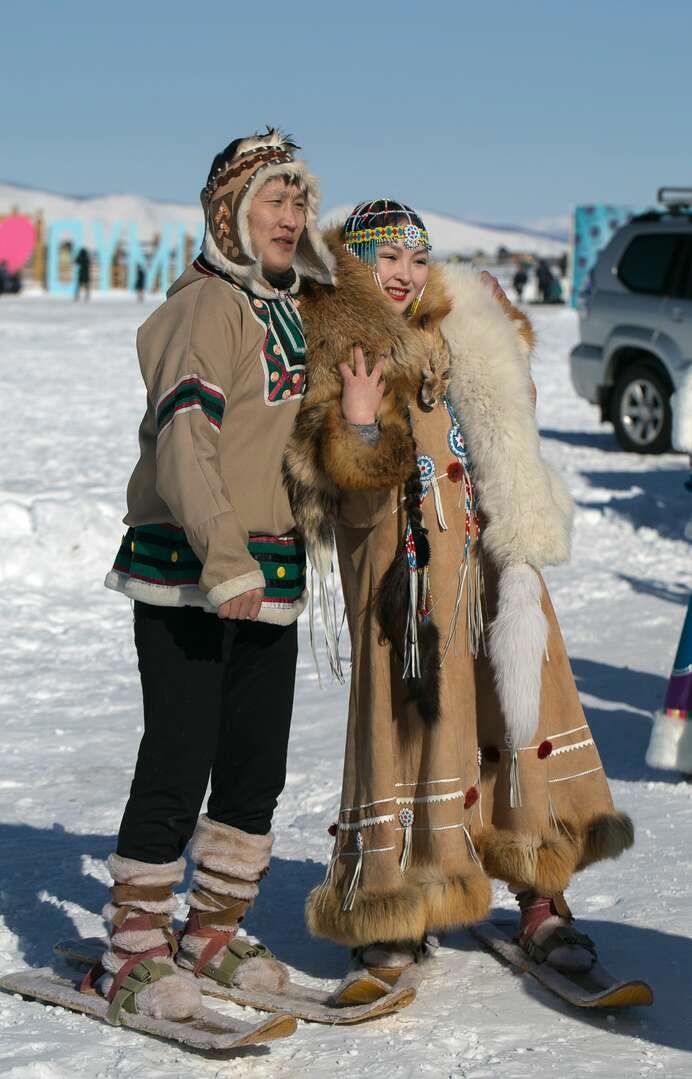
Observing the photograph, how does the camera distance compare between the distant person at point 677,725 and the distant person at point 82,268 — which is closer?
the distant person at point 677,725

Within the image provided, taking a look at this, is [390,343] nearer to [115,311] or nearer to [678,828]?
[678,828]

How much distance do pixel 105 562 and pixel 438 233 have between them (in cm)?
15327

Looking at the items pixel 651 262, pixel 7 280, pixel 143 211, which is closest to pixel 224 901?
pixel 651 262

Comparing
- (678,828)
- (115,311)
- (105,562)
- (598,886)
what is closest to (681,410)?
(678,828)

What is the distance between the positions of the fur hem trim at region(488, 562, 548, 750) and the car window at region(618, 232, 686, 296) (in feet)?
35.5

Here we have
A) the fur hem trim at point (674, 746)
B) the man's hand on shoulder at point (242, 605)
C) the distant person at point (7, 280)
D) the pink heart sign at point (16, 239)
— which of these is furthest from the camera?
the pink heart sign at point (16, 239)

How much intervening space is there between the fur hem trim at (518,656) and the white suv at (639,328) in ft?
33.5

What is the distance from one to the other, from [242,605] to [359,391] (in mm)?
570

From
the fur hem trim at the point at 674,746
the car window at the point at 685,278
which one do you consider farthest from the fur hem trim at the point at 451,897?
the car window at the point at 685,278

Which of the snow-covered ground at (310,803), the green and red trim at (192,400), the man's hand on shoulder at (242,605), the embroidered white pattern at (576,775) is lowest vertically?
the snow-covered ground at (310,803)

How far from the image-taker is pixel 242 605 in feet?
10.1

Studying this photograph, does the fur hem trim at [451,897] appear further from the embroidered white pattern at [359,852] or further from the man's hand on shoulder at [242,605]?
the man's hand on shoulder at [242,605]

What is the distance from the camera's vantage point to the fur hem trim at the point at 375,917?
337cm

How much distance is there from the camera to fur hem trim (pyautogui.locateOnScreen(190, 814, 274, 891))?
3482mm
